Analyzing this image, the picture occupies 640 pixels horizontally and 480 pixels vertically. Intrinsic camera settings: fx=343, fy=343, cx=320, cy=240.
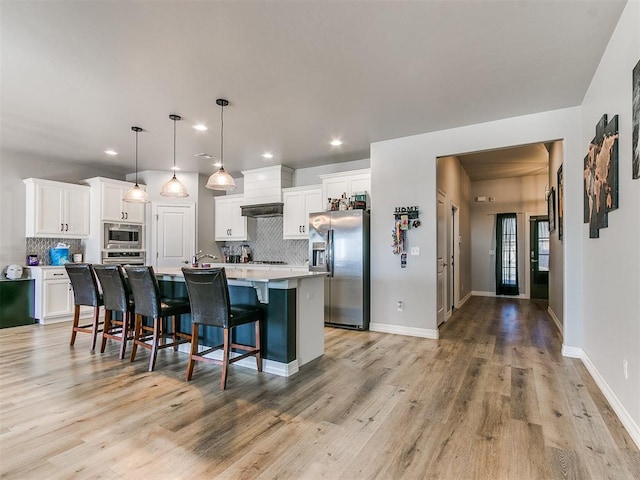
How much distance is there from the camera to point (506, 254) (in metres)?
8.15

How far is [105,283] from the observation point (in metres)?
3.73

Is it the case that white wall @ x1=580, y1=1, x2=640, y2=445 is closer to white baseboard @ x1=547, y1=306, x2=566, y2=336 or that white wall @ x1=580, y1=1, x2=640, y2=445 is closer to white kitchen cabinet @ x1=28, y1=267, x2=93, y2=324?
white baseboard @ x1=547, y1=306, x2=566, y2=336

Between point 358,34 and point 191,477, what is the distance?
288 cm

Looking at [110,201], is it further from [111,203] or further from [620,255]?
[620,255]

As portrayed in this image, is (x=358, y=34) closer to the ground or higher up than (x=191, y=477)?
higher up

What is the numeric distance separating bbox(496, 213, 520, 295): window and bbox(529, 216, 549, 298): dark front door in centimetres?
32

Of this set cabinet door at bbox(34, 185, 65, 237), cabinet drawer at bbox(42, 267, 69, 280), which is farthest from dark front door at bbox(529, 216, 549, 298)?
cabinet door at bbox(34, 185, 65, 237)

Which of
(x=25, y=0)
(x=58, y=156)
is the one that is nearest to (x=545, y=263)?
(x=25, y=0)

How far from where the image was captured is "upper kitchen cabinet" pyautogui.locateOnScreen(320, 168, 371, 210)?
17.3 feet

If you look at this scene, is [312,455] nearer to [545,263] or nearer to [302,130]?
[302,130]

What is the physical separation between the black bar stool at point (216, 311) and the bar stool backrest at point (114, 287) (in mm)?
1057

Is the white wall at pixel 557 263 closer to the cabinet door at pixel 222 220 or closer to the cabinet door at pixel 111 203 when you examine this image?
the cabinet door at pixel 222 220

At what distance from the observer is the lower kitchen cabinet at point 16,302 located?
5.05 meters

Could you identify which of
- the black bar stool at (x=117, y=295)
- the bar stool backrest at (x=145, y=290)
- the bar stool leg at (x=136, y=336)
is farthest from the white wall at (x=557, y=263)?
the black bar stool at (x=117, y=295)
